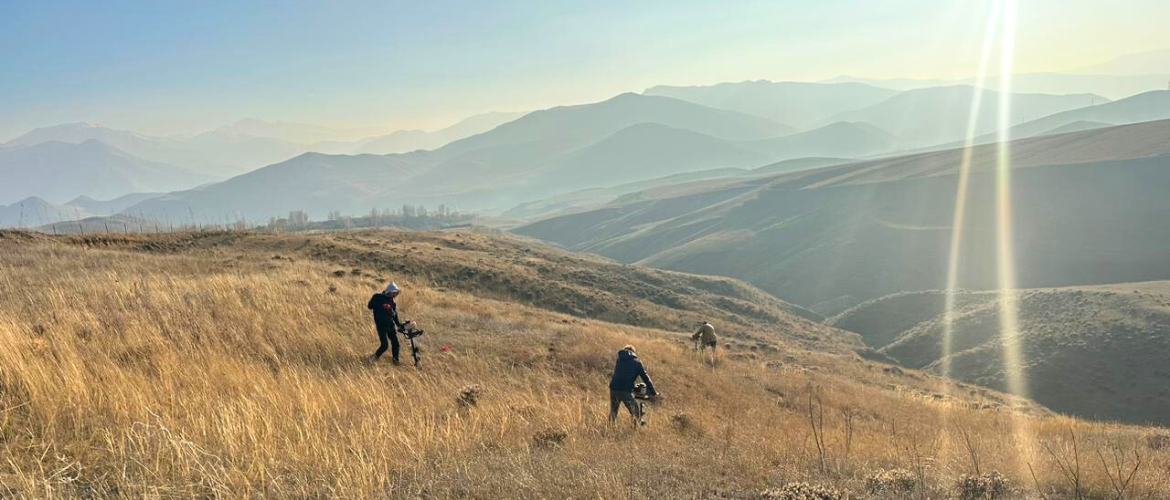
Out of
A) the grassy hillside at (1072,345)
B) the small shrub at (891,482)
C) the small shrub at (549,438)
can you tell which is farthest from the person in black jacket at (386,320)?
the grassy hillside at (1072,345)

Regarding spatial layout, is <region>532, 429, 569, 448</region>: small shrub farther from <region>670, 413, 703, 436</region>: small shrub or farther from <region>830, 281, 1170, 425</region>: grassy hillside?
<region>830, 281, 1170, 425</region>: grassy hillside

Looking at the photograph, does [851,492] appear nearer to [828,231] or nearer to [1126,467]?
[1126,467]

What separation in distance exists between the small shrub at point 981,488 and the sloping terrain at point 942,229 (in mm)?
77989

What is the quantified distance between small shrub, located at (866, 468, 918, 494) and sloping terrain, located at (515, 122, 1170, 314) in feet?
257

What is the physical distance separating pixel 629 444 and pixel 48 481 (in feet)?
16.5

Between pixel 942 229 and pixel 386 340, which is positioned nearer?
pixel 386 340

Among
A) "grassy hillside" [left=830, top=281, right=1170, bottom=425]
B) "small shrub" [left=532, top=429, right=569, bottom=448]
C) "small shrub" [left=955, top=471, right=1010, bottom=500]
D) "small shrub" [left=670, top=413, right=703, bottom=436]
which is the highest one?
"small shrub" [left=532, top=429, right=569, bottom=448]

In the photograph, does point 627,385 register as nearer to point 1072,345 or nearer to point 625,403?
point 625,403

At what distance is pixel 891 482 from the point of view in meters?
5.19

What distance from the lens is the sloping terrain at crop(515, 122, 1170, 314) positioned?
266ft

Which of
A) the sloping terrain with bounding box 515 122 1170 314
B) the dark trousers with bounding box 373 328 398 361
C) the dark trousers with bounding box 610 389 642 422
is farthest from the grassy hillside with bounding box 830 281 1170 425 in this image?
the dark trousers with bounding box 373 328 398 361

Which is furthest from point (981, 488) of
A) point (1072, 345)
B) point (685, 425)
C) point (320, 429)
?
point (1072, 345)

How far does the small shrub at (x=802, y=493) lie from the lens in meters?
4.63

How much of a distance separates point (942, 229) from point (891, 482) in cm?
11448
